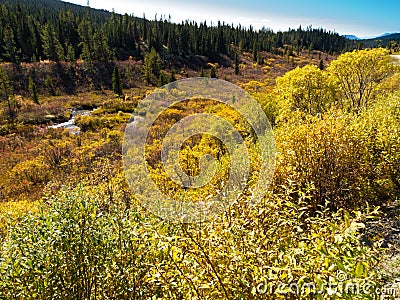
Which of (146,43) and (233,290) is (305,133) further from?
(146,43)

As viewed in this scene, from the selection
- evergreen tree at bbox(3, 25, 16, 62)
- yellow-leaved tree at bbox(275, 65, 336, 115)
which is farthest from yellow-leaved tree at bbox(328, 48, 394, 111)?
evergreen tree at bbox(3, 25, 16, 62)

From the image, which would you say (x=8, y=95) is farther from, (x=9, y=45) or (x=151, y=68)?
(x=151, y=68)

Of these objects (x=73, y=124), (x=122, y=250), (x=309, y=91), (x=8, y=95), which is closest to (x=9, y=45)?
(x=8, y=95)

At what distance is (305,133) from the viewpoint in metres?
7.01

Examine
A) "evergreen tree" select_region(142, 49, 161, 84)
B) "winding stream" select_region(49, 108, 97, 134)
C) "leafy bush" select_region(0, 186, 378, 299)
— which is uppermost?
"evergreen tree" select_region(142, 49, 161, 84)

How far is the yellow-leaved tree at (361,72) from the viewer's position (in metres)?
16.4

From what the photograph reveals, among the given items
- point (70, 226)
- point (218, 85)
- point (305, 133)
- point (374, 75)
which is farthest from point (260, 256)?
point (218, 85)

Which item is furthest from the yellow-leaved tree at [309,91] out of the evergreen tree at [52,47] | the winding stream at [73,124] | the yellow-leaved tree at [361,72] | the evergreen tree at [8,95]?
the evergreen tree at [52,47]

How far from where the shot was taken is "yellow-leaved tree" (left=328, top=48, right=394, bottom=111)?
53.7 ft

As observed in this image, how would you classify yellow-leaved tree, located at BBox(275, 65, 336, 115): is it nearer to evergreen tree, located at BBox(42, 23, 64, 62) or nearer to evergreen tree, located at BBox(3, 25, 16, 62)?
evergreen tree, located at BBox(42, 23, 64, 62)

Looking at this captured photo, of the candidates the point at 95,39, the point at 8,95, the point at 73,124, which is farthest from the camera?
the point at 95,39

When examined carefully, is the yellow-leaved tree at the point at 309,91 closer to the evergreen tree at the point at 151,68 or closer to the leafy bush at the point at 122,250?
the leafy bush at the point at 122,250

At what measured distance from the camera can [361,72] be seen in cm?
1697

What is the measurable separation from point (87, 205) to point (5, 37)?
6322 centimetres
